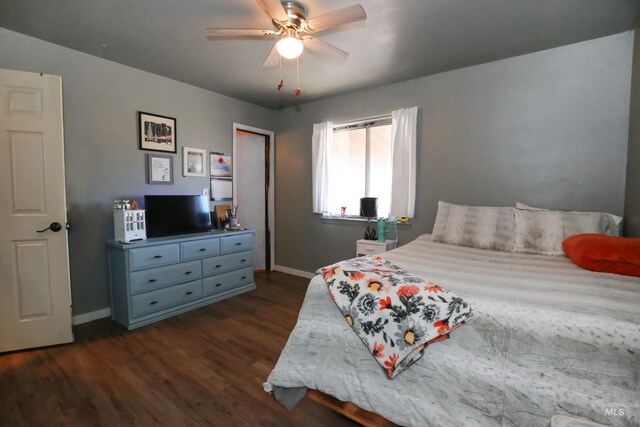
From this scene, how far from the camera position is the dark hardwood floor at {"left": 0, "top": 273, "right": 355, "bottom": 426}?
5.07ft

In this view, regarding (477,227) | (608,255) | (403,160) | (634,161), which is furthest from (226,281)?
(634,161)

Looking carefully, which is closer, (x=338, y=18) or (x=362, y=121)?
(x=338, y=18)

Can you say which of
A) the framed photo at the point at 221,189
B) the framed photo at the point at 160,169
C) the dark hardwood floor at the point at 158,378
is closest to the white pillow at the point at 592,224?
the dark hardwood floor at the point at 158,378

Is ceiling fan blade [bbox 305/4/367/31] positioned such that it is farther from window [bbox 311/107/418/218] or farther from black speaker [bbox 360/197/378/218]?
black speaker [bbox 360/197/378/218]

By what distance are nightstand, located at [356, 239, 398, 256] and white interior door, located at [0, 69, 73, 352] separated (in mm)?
2743

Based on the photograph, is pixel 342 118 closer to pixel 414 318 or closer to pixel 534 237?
pixel 534 237

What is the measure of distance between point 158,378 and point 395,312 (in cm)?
168

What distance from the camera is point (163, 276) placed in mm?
2770

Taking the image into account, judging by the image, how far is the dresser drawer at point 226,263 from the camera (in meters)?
3.16

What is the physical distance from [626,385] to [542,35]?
2.55 meters

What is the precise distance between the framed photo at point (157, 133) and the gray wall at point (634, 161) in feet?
14.0

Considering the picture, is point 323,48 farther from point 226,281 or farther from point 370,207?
point 226,281

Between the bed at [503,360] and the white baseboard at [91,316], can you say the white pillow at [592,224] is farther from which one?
the white baseboard at [91,316]

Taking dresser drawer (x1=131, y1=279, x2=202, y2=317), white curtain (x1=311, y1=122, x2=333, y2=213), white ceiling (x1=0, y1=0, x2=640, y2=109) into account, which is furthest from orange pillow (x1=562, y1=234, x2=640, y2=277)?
dresser drawer (x1=131, y1=279, x2=202, y2=317)
